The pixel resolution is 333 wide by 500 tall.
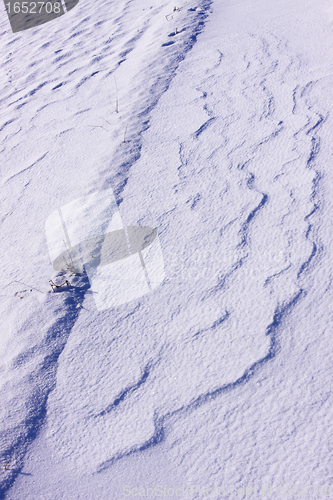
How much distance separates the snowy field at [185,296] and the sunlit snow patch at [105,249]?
0.01 metres

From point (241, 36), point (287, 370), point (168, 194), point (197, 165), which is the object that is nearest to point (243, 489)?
point (287, 370)

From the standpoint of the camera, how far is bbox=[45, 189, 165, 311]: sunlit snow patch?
1.30 meters

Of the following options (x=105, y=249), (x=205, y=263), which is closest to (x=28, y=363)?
(x=105, y=249)

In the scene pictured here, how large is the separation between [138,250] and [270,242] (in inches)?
20.7

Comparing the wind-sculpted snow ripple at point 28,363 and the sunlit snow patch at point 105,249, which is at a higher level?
the sunlit snow patch at point 105,249

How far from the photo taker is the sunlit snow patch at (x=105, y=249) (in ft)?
4.26

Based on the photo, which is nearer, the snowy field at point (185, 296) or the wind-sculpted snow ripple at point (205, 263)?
the snowy field at point (185, 296)

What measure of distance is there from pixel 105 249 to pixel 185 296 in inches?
17.1

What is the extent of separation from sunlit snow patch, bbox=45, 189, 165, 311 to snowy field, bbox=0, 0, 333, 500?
0.05ft

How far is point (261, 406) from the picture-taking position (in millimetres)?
922

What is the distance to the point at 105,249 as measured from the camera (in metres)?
1.45

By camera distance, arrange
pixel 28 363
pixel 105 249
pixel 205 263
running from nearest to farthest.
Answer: pixel 28 363
pixel 205 263
pixel 105 249

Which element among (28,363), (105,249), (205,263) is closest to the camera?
(28,363)

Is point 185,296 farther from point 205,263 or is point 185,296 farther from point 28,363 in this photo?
point 28,363
